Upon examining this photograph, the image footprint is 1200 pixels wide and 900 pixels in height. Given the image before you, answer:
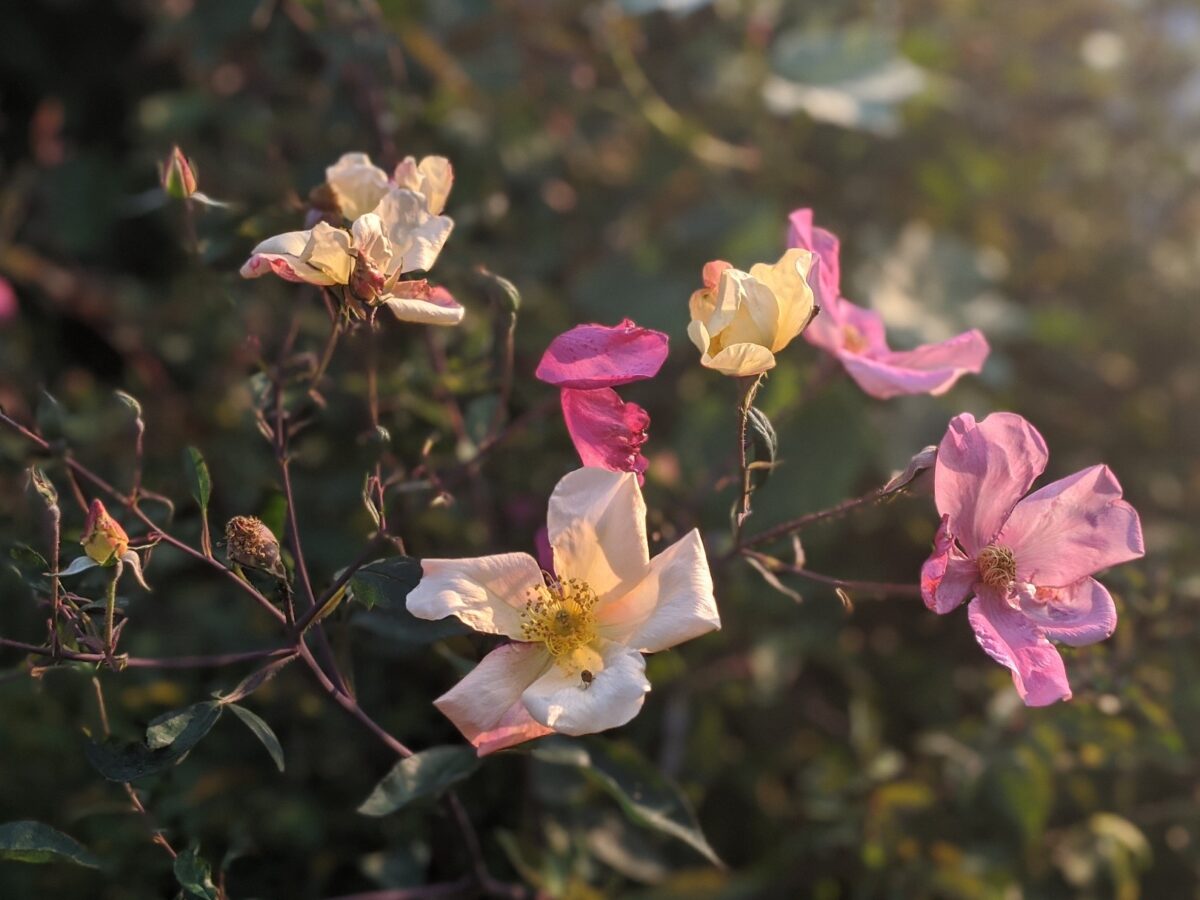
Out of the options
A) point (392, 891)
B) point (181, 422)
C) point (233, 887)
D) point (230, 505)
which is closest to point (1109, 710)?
point (392, 891)

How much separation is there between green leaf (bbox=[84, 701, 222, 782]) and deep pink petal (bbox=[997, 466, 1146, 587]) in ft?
1.89

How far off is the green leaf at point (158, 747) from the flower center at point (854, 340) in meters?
0.61

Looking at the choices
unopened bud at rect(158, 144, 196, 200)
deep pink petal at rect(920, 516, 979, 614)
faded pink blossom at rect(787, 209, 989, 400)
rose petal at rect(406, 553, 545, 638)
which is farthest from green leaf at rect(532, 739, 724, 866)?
A: unopened bud at rect(158, 144, 196, 200)

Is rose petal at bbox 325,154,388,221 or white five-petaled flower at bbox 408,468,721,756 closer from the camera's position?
white five-petaled flower at bbox 408,468,721,756

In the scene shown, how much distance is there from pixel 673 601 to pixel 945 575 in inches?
8.2

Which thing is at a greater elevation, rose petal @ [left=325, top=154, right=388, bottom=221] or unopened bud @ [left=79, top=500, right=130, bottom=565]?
rose petal @ [left=325, top=154, right=388, bottom=221]

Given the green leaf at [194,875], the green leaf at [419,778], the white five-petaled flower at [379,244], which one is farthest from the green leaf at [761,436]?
the green leaf at [194,875]

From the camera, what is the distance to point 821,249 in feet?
3.05

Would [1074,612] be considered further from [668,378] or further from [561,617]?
[668,378]

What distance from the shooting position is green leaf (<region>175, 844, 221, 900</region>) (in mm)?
719

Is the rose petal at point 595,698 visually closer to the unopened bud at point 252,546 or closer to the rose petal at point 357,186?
the unopened bud at point 252,546

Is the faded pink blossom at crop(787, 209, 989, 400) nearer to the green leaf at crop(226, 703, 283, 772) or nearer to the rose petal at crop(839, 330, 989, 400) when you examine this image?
the rose petal at crop(839, 330, 989, 400)

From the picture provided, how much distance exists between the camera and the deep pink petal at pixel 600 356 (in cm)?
79

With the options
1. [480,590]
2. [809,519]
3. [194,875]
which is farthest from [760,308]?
[194,875]
